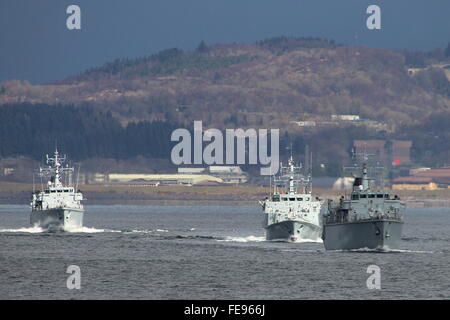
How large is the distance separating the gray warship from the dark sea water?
1.31m

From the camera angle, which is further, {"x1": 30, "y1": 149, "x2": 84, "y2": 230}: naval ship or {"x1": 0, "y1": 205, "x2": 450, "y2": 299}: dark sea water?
{"x1": 30, "y1": 149, "x2": 84, "y2": 230}: naval ship

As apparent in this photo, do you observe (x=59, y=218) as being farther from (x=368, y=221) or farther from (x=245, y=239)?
(x=368, y=221)

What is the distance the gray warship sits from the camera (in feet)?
421

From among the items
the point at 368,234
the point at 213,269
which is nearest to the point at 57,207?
the point at 368,234

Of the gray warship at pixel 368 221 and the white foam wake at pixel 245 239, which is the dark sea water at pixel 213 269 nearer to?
the white foam wake at pixel 245 239

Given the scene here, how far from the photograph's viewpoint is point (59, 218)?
182 m

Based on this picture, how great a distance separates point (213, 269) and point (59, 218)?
66946 millimetres
